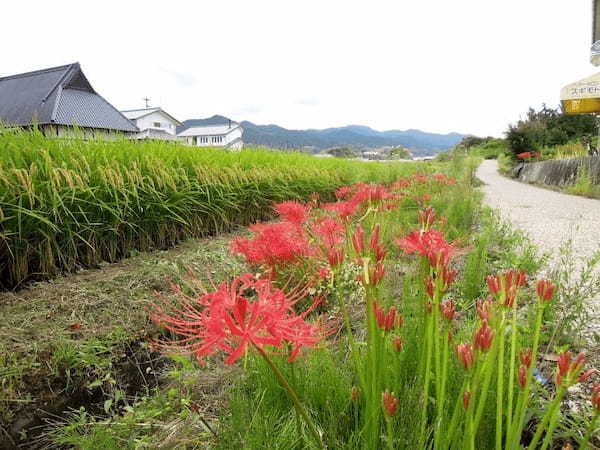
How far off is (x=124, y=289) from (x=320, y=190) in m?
4.45

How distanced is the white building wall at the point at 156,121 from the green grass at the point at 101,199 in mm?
43445

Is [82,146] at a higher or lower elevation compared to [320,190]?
higher

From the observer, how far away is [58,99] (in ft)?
88.1

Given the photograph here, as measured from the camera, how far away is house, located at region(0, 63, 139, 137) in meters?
26.4

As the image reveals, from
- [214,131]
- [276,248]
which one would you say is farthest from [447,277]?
[214,131]

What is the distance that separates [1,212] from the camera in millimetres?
2307

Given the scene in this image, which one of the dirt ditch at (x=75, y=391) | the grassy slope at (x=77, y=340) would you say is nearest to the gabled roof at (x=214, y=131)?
the grassy slope at (x=77, y=340)

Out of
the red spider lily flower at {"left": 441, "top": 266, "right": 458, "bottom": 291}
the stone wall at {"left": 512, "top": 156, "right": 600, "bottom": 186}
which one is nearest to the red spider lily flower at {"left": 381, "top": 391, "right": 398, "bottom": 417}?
the red spider lily flower at {"left": 441, "top": 266, "right": 458, "bottom": 291}

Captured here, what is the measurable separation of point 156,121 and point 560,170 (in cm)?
4549

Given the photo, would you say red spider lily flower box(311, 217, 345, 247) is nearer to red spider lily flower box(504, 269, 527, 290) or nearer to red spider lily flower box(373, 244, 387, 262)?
red spider lily flower box(373, 244, 387, 262)

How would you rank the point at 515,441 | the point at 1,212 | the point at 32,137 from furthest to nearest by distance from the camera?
the point at 32,137 < the point at 1,212 < the point at 515,441

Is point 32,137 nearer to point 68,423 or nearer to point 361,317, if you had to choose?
point 68,423

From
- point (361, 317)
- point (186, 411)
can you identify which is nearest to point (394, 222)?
→ point (361, 317)

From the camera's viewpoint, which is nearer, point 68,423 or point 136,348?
point 68,423
